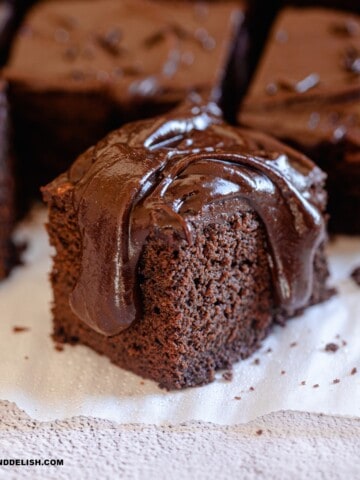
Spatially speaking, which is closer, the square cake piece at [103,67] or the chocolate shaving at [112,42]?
the square cake piece at [103,67]

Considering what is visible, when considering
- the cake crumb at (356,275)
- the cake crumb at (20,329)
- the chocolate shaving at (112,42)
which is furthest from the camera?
the chocolate shaving at (112,42)

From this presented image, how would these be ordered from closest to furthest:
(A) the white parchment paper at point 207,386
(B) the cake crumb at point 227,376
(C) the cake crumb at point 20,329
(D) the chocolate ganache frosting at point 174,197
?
(D) the chocolate ganache frosting at point 174,197
(A) the white parchment paper at point 207,386
(B) the cake crumb at point 227,376
(C) the cake crumb at point 20,329

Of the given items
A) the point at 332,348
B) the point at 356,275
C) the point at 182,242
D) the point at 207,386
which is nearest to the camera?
the point at 182,242

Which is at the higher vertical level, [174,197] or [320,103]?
[320,103]

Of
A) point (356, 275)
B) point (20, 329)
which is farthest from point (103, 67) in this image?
point (356, 275)

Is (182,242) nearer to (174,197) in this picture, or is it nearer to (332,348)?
(174,197)

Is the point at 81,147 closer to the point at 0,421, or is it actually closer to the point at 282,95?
the point at 282,95

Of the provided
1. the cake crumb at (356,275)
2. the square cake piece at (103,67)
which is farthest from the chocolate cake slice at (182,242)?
the square cake piece at (103,67)

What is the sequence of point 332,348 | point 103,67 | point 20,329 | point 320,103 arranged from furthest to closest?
point 103,67 → point 320,103 → point 20,329 → point 332,348

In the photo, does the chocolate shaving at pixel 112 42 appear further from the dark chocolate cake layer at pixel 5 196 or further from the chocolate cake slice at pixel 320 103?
the chocolate cake slice at pixel 320 103
